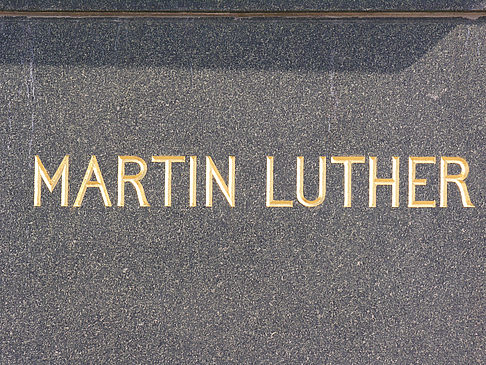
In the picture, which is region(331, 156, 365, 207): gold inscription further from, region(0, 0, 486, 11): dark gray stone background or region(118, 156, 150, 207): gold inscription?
region(118, 156, 150, 207): gold inscription

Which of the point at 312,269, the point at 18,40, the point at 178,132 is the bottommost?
the point at 312,269

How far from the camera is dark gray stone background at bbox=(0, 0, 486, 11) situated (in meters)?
2.34

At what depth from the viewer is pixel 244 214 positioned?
2398 millimetres

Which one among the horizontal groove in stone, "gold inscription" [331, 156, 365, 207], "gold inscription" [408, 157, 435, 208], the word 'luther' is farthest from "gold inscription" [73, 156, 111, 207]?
"gold inscription" [408, 157, 435, 208]

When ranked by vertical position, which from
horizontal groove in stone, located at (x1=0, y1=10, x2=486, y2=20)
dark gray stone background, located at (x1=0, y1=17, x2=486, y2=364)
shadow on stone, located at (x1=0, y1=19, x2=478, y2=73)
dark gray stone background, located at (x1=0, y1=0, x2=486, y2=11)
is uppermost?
dark gray stone background, located at (x1=0, y1=0, x2=486, y2=11)

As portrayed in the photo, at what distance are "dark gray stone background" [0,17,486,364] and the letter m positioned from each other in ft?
0.11

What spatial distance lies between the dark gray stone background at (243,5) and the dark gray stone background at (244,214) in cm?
8

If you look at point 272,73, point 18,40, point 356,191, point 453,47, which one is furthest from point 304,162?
point 18,40

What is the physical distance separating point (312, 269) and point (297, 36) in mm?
1313

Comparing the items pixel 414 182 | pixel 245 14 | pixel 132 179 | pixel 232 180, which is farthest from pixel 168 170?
pixel 414 182

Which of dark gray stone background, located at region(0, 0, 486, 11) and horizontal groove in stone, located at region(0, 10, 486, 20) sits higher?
dark gray stone background, located at region(0, 0, 486, 11)

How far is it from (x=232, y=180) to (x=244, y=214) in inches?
8.0

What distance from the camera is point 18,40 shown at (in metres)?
2.39

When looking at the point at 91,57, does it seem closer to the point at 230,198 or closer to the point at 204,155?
the point at 204,155
